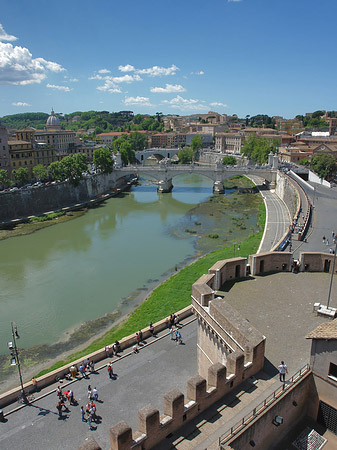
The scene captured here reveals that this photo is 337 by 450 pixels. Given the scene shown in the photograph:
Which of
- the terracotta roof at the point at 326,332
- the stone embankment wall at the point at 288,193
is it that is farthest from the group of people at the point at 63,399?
the stone embankment wall at the point at 288,193

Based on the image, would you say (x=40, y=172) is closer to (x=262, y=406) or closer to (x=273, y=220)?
(x=273, y=220)

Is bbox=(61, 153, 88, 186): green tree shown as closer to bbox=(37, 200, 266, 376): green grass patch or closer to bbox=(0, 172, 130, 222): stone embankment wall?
bbox=(0, 172, 130, 222): stone embankment wall

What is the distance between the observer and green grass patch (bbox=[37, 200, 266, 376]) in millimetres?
14406

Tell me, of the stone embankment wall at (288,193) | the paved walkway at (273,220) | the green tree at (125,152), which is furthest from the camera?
the green tree at (125,152)

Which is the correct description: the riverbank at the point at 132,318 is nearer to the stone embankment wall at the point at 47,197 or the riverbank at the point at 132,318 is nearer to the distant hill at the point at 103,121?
the stone embankment wall at the point at 47,197

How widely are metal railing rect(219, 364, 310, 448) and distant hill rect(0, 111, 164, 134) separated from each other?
118 metres

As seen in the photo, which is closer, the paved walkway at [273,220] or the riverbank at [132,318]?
the riverbank at [132,318]

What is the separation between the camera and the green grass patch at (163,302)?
14.4 m

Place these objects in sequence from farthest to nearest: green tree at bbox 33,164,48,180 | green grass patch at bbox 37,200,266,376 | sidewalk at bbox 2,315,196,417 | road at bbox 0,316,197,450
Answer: green tree at bbox 33,164,48,180
green grass patch at bbox 37,200,266,376
sidewalk at bbox 2,315,196,417
road at bbox 0,316,197,450

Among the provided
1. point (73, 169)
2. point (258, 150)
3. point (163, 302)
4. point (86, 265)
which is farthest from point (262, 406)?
point (258, 150)

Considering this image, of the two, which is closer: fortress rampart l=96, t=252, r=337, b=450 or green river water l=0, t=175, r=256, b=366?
fortress rampart l=96, t=252, r=337, b=450

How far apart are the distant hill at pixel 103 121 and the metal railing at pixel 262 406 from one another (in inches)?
4649

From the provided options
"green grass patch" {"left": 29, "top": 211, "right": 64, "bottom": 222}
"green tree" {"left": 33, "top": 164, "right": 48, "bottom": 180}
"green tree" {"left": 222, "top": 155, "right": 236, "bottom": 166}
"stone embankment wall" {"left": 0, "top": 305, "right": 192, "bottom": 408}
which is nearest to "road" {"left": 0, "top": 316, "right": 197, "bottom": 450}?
"stone embankment wall" {"left": 0, "top": 305, "right": 192, "bottom": 408}

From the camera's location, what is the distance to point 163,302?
17.0 m
